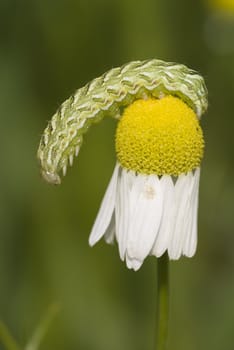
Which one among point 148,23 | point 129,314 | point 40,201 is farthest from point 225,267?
point 148,23

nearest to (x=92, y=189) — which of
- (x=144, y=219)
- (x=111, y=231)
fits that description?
(x=111, y=231)

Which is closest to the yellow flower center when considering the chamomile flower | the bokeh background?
the chamomile flower

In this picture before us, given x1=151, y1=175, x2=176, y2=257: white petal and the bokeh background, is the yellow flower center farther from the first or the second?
the bokeh background

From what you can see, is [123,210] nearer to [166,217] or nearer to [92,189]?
[166,217]

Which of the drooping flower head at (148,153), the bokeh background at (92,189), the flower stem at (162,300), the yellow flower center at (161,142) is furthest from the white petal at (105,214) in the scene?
the bokeh background at (92,189)

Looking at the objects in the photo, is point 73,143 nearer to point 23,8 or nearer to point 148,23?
point 148,23
